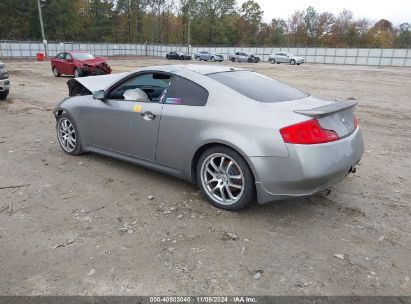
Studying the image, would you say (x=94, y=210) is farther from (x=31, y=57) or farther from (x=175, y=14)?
(x=175, y=14)

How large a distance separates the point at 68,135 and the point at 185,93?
2.44m

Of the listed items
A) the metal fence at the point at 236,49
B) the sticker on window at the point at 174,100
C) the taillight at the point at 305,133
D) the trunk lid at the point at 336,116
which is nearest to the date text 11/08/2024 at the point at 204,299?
the taillight at the point at 305,133

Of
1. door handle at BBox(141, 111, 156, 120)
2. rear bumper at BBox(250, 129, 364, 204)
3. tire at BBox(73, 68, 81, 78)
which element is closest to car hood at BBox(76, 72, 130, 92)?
door handle at BBox(141, 111, 156, 120)

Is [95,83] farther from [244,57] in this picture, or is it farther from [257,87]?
[244,57]

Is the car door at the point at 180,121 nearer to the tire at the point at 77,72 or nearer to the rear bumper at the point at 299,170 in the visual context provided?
the rear bumper at the point at 299,170

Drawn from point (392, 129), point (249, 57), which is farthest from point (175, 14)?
point (392, 129)

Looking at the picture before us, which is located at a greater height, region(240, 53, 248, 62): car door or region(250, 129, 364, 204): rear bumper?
region(250, 129, 364, 204): rear bumper

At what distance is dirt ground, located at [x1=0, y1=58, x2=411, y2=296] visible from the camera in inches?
111

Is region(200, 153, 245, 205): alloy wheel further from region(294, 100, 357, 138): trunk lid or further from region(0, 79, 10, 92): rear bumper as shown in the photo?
region(0, 79, 10, 92): rear bumper

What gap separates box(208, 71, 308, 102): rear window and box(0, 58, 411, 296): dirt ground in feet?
3.88

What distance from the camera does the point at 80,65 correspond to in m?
19.1

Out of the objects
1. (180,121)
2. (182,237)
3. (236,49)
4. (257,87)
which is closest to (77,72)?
(180,121)

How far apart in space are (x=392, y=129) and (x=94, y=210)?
6753 mm

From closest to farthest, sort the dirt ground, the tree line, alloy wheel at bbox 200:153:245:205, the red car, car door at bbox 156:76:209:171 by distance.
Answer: the dirt ground → alloy wheel at bbox 200:153:245:205 → car door at bbox 156:76:209:171 → the red car → the tree line
